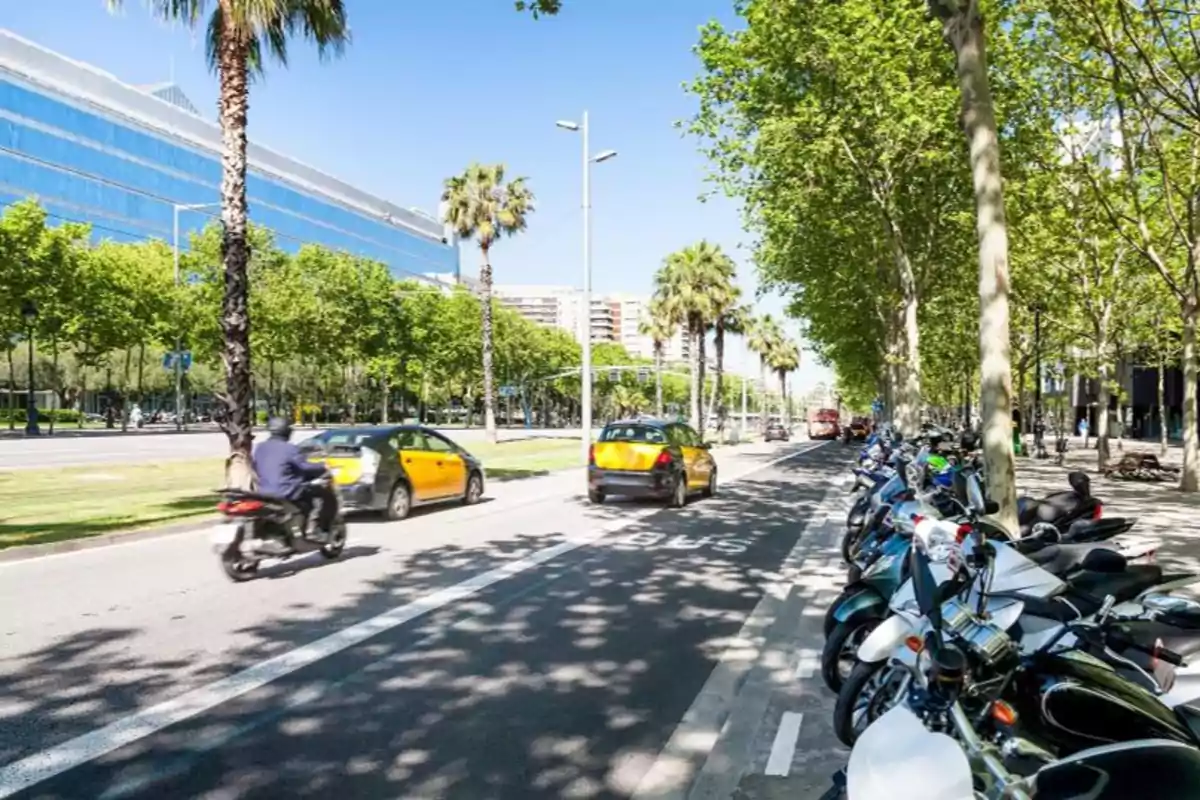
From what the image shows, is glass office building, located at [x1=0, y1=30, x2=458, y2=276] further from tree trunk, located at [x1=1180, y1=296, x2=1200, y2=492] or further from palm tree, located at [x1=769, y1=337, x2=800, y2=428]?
palm tree, located at [x1=769, y1=337, x2=800, y2=428]

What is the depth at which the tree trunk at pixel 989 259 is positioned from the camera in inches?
315

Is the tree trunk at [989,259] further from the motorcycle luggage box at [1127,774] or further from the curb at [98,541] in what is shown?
the curb at [98,541]

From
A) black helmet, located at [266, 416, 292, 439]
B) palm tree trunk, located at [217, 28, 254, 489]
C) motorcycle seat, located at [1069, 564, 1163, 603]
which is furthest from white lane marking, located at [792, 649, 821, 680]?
Answer: palm tree trunk, located at [217, 28, 254, 489]

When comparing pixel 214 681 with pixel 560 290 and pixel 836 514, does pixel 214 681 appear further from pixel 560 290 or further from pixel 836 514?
pixel 560 290

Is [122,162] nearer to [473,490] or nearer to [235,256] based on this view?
[235,256]

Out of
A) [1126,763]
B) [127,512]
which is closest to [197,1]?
[127,512]

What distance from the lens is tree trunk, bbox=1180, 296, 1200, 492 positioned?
1878 cm

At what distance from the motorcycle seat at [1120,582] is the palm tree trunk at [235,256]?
12.4 meters

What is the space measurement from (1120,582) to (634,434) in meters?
12.8

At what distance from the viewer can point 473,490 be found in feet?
55.4

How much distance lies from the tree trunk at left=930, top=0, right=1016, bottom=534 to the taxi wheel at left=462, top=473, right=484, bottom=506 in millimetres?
10305

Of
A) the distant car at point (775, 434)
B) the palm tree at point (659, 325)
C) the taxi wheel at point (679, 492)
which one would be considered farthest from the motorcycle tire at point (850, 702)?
the distant car at point (775, 434)

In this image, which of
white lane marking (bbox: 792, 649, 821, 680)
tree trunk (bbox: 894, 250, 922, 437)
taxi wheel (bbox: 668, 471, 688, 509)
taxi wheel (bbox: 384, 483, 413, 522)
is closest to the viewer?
white lane marking (bbox: 792, 649, 821, 680)

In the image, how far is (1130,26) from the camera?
1567 cm
